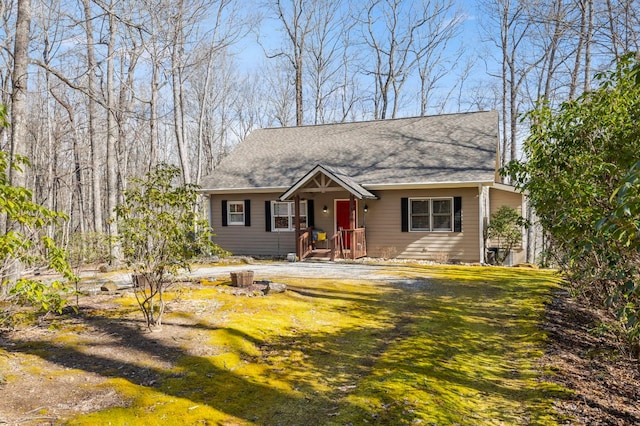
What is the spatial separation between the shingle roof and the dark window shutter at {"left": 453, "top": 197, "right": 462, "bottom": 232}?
82 cm

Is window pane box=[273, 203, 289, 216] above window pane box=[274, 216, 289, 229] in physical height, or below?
above

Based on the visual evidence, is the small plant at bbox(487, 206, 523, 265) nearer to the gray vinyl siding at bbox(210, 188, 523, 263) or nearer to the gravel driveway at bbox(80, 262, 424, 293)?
the gray vinyl siding at bbox(210, 188, 523, 263)

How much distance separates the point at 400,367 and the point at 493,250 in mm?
11939

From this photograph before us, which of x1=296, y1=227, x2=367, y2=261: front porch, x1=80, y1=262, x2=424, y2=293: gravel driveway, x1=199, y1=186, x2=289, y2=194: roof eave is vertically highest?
x1=199, y1=186, x2=289, y2=194: roof eave

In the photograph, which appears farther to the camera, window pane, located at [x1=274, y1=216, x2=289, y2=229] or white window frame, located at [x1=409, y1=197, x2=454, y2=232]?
window pane, located at [x1=274, y1=216, x2=289, y2=229]

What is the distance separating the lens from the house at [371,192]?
14.7 metres

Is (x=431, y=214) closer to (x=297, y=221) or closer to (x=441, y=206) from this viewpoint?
(x=441, y=206)

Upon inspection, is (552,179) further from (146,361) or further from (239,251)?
(239,251)

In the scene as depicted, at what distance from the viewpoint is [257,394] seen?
4469mm

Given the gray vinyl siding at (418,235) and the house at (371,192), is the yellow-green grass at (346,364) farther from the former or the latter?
the house at (371,192)

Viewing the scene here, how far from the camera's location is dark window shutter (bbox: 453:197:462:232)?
14.6m

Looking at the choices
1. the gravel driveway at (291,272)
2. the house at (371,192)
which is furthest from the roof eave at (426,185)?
the gravel driveway at (291,272)

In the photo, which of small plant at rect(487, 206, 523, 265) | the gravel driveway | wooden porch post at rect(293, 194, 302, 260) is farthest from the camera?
small plant at rect(487, 206, 523, 265)

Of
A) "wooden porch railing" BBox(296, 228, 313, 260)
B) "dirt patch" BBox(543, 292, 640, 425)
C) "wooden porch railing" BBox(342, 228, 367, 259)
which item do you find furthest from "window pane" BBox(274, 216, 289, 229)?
"dirt patch" BBox(543, 292, 640, 425)
